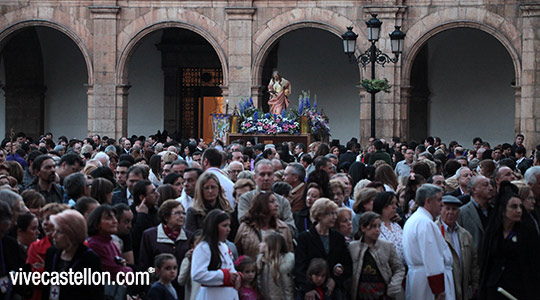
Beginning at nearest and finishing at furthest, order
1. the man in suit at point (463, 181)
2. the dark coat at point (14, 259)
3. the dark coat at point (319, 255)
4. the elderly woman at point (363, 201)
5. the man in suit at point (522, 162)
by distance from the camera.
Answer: the dark coat at point (14, 259) → the dark coat at point (319, 255) → the elderly woman at point (363, 201) → the man in suit at point (463, 181) → the man in suit at point (522, 162)

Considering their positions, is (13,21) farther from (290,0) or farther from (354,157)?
(354,157)

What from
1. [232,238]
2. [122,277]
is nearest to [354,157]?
[232,238]

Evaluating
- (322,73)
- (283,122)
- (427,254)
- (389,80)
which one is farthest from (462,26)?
(427,254)

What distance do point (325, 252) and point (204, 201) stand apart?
1562 millimetres

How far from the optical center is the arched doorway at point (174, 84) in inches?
1185

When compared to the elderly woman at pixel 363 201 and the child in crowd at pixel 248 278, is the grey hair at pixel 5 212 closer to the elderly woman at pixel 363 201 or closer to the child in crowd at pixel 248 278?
the child in crowd at pixel 248 278

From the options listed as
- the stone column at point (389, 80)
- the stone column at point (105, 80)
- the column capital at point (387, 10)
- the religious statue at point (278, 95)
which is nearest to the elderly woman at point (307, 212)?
the religious statue at point (278, 95)

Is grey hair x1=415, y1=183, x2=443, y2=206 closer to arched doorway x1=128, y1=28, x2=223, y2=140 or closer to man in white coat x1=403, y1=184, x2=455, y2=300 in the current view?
man in white coat x1=403, y1=184, x2=455, y2=300

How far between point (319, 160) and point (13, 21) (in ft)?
56.7

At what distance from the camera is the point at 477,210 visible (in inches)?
385

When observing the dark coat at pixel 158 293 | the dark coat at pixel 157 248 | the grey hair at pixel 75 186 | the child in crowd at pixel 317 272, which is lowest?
the dark coat at pixel 158 293

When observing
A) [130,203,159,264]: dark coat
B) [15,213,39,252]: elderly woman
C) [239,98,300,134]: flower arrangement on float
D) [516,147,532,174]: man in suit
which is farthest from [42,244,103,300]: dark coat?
[239,98,300,134]: flower arrangement on float

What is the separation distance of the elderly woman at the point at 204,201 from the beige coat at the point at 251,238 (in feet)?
1.81

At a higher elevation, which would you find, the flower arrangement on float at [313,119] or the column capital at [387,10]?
the column capital at [387,10]
